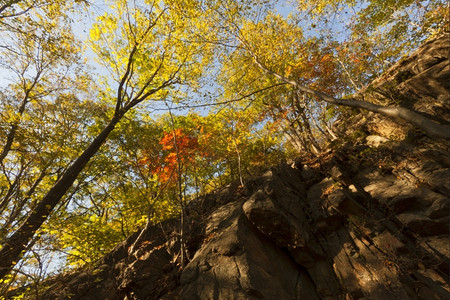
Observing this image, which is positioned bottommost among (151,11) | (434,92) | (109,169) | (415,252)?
(415,252)

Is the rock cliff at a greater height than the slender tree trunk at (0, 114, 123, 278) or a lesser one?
lesser

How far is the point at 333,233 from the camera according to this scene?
742 cm

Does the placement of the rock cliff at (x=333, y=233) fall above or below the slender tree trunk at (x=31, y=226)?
below

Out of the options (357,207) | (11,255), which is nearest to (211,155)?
(357,207)

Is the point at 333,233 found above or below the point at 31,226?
below

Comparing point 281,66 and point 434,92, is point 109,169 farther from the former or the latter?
point 434,92

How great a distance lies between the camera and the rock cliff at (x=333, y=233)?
5918 millimetres

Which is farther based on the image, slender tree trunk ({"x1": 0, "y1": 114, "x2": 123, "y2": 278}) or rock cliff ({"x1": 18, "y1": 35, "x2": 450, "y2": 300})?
slender tree trunk ({"x1": 0, "y1": 114, "x2": 123, "y2": 278})

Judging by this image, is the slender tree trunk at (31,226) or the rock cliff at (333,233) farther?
the slender tree trunk at (31,226)

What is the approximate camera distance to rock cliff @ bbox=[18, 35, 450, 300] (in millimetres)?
5918

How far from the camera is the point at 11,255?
6.98 meters

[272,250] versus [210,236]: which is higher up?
[210,236]

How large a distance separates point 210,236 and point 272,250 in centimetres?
251

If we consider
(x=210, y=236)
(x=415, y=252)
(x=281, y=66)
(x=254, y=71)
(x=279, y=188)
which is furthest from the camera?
(x=254, y=71)
